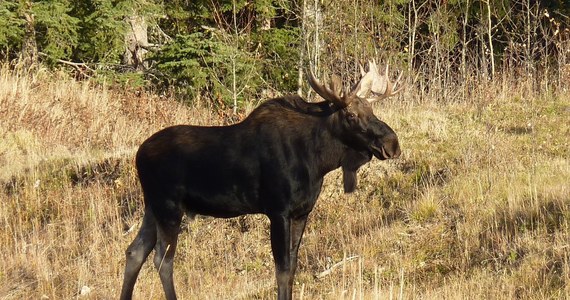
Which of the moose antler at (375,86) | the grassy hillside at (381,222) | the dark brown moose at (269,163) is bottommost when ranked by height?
the grassy hillside at (381,222)

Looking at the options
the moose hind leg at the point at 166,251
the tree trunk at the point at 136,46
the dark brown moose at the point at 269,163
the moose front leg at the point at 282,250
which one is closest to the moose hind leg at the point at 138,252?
the dark brown moose at the point at 269,163

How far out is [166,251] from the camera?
6996mm

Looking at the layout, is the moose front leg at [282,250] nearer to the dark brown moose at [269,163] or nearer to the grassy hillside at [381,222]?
the dark brown moose at [269,163]

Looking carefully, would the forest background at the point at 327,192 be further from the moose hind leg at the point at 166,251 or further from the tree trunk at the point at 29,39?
the moose hind leg at the point at 166,251

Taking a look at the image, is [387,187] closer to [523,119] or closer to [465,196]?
[465,196]

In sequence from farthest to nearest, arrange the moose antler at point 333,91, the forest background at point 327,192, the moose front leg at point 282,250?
the forest background at point 327,192 → the moose antler at point 333,91 → the moose front leg at point 282,250

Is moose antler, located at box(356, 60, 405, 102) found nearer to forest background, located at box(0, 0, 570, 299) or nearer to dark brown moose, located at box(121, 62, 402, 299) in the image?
dark brown moose, located at box(121, 62, 402, 299)

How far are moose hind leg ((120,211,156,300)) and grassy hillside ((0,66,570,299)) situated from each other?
54 cm

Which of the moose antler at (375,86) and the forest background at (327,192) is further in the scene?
the forest background at (327,192)

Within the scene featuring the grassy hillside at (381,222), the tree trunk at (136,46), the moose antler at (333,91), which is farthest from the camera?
the tree trunk at (136,46)

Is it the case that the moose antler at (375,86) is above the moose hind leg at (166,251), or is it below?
above

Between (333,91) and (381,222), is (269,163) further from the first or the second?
(381,222)

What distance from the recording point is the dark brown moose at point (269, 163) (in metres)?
6.65

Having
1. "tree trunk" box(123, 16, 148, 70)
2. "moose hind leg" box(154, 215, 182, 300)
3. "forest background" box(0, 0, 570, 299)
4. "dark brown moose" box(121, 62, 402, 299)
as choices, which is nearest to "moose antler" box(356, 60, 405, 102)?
"dark brown moose" box(121, 62, 402, 299)
